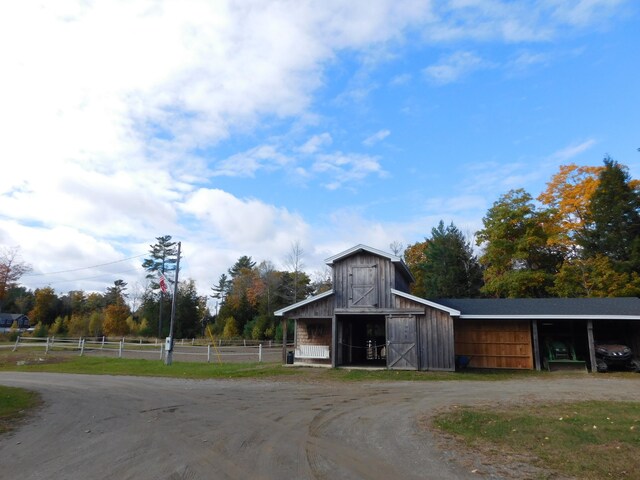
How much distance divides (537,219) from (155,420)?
35170mm

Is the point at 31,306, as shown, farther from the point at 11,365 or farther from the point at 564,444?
the point at 564,444

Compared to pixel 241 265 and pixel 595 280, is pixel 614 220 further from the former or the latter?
pixel 241 265

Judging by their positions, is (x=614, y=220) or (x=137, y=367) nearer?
(x=137, y=367)

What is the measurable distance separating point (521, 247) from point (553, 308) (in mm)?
15713

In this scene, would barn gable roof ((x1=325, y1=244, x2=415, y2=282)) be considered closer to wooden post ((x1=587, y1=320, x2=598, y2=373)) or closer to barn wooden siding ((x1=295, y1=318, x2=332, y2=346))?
barn wooden siding ((x1=295, y1=318, x2=332, y2=346))

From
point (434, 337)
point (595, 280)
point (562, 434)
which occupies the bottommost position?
point (562, 434)

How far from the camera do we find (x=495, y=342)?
21969 millimetres

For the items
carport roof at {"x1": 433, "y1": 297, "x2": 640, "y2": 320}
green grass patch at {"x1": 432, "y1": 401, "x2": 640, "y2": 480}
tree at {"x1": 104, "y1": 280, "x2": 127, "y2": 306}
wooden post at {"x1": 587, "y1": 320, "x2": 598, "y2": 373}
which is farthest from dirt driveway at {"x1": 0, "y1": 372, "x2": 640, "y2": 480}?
tree at {"x1": 104, "y1": 280, "x2": 127, "y2": 306}

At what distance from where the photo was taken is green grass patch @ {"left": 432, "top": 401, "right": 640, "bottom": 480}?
5910 millimetres

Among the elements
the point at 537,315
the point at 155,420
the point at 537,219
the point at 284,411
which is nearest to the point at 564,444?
the point at 284,411

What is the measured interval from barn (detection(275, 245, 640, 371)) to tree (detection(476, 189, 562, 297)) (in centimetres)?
1294

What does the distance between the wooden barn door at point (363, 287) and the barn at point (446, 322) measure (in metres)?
0.05

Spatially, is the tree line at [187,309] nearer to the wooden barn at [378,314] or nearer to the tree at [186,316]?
the tree at [186,316]

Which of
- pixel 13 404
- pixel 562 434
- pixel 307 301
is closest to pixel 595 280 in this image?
pixel 307 301
